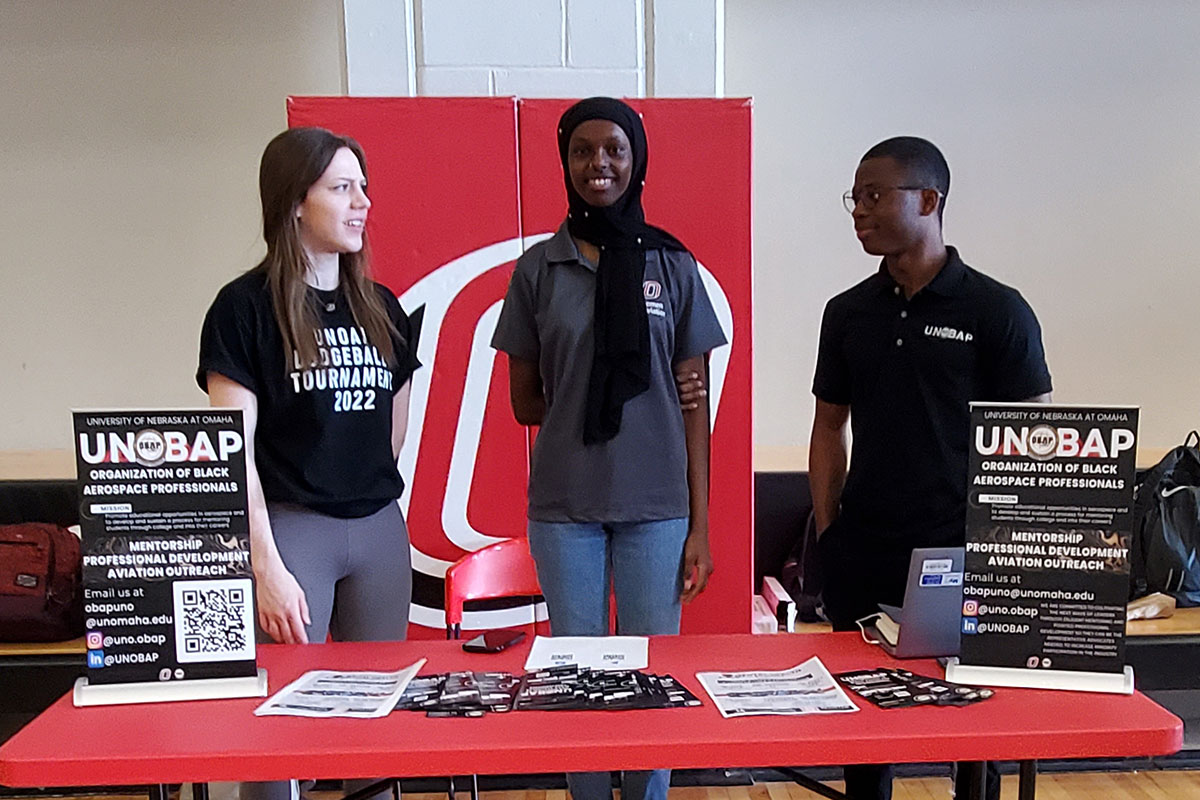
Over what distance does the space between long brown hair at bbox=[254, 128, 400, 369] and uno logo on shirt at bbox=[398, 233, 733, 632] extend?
77 centimetres

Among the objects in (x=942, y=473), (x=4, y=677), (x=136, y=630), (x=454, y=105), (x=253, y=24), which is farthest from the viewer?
(x=253, y=24)

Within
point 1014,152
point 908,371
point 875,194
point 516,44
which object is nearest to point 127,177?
point 516,44

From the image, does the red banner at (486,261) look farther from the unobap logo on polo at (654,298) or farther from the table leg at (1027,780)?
the table leg at (1027,780)

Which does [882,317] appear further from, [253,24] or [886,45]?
[253,24]

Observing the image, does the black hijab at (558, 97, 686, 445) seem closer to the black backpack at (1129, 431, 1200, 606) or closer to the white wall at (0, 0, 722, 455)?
the white wall at (0, 0, 722, 455)

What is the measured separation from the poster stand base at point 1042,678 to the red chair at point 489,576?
937 millimetres

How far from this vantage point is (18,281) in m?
3.34

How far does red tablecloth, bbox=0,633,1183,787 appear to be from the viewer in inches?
45.3

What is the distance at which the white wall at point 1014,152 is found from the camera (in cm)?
334

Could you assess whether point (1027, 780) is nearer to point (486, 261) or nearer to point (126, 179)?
point (486, 261)

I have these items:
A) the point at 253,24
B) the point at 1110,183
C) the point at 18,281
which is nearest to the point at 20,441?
the point at 18,281

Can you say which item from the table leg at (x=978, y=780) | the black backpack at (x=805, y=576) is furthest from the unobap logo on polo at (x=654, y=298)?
the black backpack at (x=805, y=576)

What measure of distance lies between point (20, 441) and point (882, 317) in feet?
10.3

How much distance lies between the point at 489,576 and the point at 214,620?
0.82m
